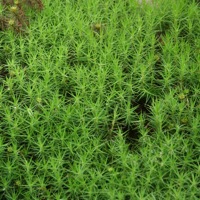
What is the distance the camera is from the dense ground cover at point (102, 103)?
9.35 feet

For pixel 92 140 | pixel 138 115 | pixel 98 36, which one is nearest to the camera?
pixel 92 140

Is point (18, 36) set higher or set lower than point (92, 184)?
higher

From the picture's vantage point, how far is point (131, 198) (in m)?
2.76

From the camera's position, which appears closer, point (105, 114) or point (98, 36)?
point (105, 114)

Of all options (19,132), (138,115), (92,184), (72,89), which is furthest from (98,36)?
(92,184)

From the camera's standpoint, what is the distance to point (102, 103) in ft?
10.4

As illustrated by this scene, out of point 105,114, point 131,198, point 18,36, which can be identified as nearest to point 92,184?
point 131,198

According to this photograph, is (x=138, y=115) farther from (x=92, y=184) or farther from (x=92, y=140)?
(x=92, y=184)

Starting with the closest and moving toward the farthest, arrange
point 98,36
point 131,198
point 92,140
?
point 131,198
point 92,140
point 98,36

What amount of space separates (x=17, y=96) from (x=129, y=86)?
771mm

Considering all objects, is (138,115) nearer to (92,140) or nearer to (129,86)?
(129,86)

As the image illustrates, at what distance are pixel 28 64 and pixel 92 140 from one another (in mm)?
791

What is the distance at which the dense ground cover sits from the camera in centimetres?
285

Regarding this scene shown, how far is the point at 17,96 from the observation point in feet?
10.8
